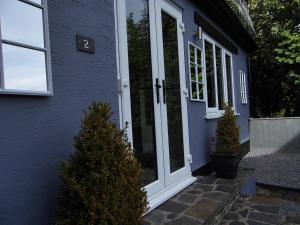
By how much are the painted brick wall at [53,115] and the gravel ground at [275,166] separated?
11.6 ft

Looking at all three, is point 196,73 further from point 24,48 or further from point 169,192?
point 24,48

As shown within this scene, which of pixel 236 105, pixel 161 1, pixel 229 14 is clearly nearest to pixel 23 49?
pixel 161 1

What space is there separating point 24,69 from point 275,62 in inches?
479

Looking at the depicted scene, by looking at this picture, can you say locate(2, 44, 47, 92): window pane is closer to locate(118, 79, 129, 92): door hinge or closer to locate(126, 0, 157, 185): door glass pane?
locate(118, 79, 129, 92): door hinge

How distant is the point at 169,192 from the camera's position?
3.75m

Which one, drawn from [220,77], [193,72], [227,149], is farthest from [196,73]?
[220,77]

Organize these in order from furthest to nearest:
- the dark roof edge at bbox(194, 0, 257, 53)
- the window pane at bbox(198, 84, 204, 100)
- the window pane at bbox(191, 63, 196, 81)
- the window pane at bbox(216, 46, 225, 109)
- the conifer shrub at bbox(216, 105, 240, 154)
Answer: the window pane at bbox(216, 46, 225, 109), the dark roof edge at bbox(194, 0, 257, 53), the window pane at bbox(198, 84, 204, 100), the window pane at bbox(191, 63, 196, 81), the conifer shrub at bbox(216, 105, 240, 154)

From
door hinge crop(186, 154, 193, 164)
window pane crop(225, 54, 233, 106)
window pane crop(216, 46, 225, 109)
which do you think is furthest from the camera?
Answer: window pane crop(225, 54, 233, 106)

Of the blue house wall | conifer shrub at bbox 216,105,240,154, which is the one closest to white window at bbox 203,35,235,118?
conifer shrub at bbox 216,105,240,154

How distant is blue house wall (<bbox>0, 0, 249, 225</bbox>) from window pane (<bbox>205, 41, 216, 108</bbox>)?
125 inches

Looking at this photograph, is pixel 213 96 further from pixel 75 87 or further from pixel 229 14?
pixel 75 87

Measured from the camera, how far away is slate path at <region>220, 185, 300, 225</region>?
3.50 meters

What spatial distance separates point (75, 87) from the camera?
2.43 metres

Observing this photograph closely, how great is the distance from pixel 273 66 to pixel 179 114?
383 inches
